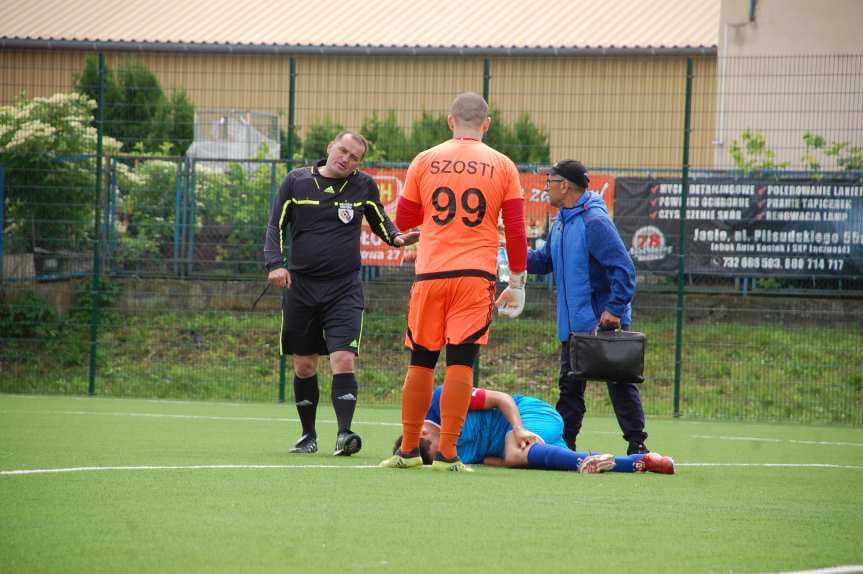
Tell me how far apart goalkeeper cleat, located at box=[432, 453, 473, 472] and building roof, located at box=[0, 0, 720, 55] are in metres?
22.0

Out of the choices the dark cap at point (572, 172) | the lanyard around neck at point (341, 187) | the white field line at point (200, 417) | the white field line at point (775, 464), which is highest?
the dark cap at point (572, 172)

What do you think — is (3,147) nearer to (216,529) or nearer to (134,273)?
(134,273)

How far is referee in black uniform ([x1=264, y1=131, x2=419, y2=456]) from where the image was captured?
7938 millimetres

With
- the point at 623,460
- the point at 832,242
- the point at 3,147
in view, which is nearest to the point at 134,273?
the point at 3,147

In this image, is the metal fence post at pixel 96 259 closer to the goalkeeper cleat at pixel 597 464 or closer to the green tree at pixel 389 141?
the green tree at pixel 389 141

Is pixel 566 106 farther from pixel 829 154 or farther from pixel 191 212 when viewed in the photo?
pixel 191 212

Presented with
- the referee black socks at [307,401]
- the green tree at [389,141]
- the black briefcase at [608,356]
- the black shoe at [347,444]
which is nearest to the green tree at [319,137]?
the green tree at [389,141]

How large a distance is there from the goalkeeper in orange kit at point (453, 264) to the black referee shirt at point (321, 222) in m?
1.32

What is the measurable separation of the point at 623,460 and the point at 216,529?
3.06 meters

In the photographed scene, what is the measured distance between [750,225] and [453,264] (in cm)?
737

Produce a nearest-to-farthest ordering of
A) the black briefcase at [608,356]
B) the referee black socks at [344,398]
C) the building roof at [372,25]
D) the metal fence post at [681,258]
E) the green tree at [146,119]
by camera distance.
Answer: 1. the black briefcase at [608,356]
2. the referee black socks at [344,398]
3. the metal fence post at [681,258]
4. the green tree at [146,119]
5. the building roof at [372,25]

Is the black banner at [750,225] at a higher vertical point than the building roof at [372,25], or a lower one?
lower

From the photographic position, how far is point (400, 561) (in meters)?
3.92

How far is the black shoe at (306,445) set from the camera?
7.85 metres
